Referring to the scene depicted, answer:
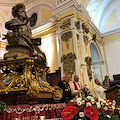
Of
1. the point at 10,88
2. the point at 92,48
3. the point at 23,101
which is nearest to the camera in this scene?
the point at 10,88

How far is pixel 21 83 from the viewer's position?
9.21 ft

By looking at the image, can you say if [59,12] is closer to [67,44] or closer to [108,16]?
[67,44]

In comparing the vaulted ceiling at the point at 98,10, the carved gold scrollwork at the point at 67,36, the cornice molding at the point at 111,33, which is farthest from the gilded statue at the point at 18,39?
the cornice molding at the point at 111,33

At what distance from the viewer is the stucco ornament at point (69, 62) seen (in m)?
7.00

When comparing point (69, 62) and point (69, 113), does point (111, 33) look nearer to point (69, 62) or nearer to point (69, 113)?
point (69, 62)

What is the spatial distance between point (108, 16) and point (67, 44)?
6.92 m

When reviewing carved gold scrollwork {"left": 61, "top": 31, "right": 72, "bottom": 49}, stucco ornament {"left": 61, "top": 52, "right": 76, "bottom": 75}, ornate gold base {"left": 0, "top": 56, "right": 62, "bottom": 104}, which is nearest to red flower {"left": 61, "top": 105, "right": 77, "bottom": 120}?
ornate gold base {"left": 0, "top": 56, "right": 62, "bottom": 104}

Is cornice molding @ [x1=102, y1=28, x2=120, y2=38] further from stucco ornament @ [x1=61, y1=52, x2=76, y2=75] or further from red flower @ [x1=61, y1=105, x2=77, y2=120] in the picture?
red flower @ [x1=61, y1=105, x2=77, y2=120]

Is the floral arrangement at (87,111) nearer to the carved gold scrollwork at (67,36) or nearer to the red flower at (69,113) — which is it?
the red flower at (69,113)

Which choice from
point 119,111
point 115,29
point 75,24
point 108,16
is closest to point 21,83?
point 119,111

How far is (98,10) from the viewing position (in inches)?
470

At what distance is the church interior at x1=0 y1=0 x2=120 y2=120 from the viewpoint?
9.32 ft

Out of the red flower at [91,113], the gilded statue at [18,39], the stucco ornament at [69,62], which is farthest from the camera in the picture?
the stucco ornament at [69,62]

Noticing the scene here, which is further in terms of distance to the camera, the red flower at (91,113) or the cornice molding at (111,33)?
the cornice molding at (111,33)
